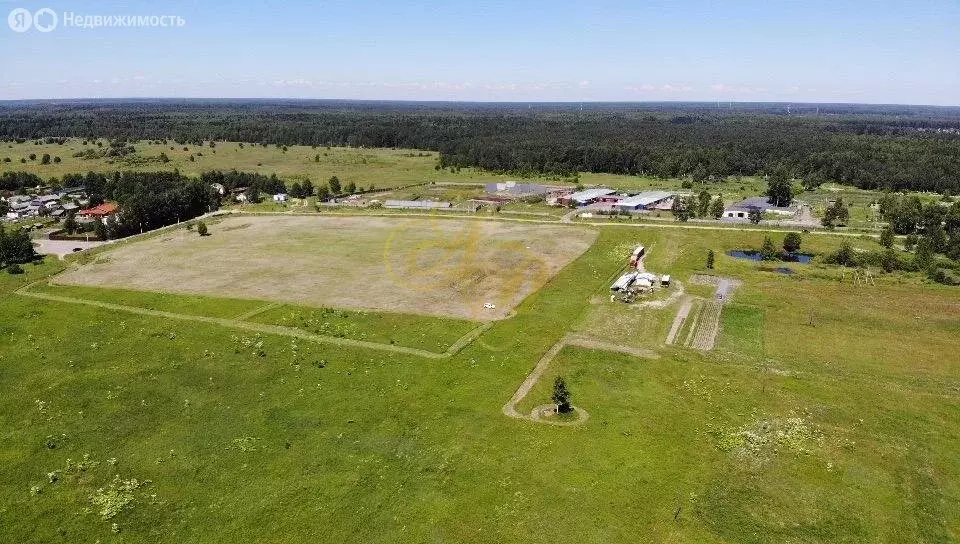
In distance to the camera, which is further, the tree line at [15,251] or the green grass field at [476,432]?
the tree line at [15,251]

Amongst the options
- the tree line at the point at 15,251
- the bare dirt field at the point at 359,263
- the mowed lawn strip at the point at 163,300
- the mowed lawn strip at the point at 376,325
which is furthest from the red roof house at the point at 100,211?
the mowed lawn strip at the point at 376,325

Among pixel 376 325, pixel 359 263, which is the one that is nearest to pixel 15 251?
pixel 359 263

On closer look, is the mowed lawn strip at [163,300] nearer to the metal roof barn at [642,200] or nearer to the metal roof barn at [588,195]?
the metal roof barn at [588,195]

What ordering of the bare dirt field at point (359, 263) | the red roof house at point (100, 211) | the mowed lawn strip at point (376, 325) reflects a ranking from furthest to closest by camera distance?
the red roof house at point (100, 211)
the bare dirt field at point (359, 263)
the mowed lawn strip at point (376, 325)

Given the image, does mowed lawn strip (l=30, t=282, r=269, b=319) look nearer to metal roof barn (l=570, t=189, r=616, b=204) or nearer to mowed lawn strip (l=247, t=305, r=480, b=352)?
mowed lawn strip (l=247, t=305, r=480, b=352)

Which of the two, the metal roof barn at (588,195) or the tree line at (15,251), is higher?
the metal roof barn at (588,195)

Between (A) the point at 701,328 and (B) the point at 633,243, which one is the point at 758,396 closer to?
(A) the point at 701,328

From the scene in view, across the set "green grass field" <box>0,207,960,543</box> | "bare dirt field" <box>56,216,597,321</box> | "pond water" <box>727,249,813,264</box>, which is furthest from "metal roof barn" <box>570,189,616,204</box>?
"green grass field" <box>0,207,960,543</box>

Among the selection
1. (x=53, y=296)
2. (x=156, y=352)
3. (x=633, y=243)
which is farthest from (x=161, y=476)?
(x=633, y=243)
